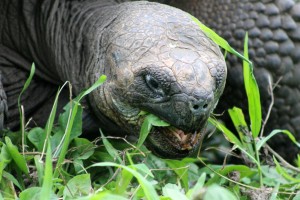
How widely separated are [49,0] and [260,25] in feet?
2.64

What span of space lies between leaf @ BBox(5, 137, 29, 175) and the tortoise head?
1.07 ft

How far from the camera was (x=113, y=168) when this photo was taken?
2.86 m

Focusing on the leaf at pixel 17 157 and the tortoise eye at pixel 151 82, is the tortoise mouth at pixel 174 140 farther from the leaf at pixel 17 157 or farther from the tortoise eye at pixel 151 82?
the leaf at pixel 17 157

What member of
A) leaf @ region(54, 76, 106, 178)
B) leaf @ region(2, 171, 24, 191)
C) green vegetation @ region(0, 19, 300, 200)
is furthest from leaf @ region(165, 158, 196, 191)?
leaf @ region(2, 171, 24, 191)

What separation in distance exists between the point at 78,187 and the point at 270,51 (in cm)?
129

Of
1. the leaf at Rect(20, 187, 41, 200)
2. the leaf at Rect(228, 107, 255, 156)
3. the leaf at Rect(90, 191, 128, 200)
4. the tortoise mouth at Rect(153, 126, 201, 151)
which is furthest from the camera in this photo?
the leaf at Rect(228, 107, 255, 156)

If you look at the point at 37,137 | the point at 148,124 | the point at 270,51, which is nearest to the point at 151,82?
the point at 148,124

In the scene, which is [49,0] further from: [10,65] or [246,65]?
[246,65]

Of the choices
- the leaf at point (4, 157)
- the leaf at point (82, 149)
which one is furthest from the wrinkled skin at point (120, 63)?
the leaf at point (4, 157)

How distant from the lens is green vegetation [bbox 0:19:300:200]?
2.40 m

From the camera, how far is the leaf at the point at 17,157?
8.42 ft

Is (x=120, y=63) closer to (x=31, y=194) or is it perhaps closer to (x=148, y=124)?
(x=148, y=124)

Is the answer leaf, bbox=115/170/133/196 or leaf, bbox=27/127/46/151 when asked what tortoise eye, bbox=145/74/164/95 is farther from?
leaf, bbox=27/127/46/151

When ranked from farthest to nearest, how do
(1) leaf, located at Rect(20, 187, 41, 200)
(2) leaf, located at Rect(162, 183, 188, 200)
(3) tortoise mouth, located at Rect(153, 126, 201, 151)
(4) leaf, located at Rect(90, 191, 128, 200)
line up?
1. (3) tortoise mouth, located at Rect(153, 126, 201, 151)
2. (1) leaf, located at Rect(20, 187, 41, 200)
3. (2) leaf, located at Rect(162, 183, 188, 200)
4. (4) leaf, located at Rect(90, 191, 128, 200)
